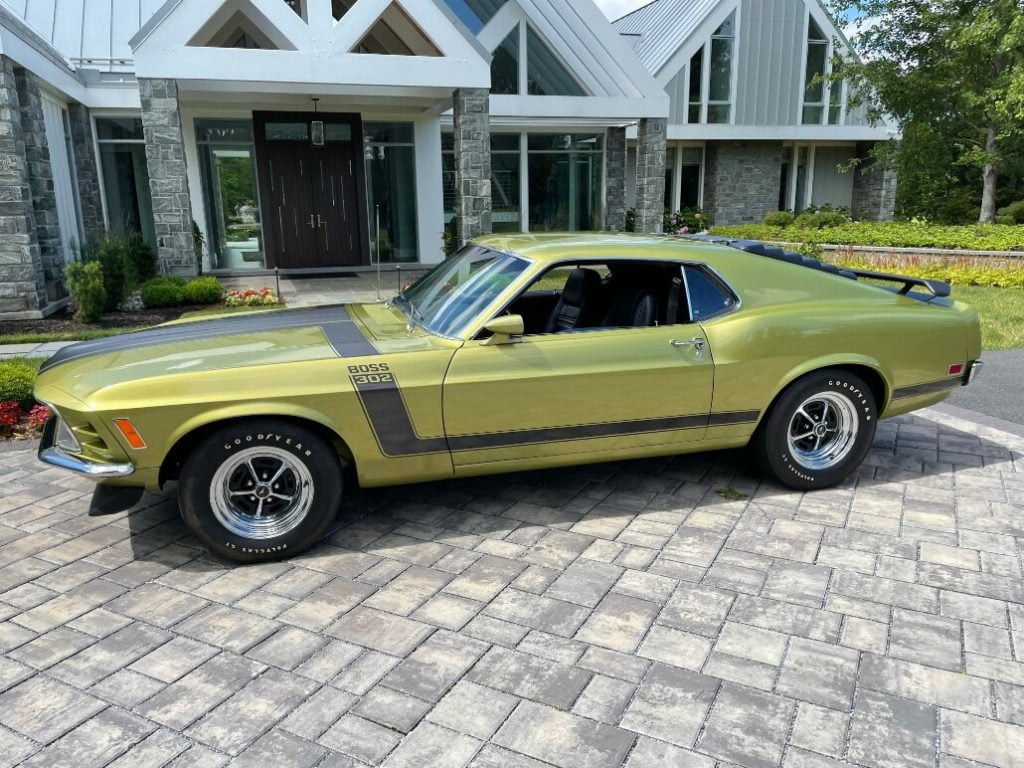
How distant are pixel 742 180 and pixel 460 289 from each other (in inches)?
927

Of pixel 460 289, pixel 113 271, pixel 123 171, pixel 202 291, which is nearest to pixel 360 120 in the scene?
pixel 123 171

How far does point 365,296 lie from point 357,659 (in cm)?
995

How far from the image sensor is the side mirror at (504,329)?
3982 millimetres

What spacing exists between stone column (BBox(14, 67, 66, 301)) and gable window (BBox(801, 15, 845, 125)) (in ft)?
73.6

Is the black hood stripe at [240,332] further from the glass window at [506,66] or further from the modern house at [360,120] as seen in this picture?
the glass window at [506,66]

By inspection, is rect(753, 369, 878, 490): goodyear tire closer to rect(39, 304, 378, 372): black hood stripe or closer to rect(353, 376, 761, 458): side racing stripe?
rect(353, 376, 761, 458): side racing stripe

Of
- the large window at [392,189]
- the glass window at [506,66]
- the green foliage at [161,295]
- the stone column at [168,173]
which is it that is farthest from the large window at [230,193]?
the glass window at [506,66]

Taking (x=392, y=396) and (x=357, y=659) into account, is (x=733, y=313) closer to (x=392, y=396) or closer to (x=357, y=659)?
(x=392, y=396)

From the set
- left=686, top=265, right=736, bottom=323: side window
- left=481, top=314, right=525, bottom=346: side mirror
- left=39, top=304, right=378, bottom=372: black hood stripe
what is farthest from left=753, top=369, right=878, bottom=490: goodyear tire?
left=39, top=304, right=378, bottom=372: black hood stripe

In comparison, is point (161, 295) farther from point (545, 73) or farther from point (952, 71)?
point (952, 71)

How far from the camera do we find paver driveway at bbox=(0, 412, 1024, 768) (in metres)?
2.62

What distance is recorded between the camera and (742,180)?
25.8 meters

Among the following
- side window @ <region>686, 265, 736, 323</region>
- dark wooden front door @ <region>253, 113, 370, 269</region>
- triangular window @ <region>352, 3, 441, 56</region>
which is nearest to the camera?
side window @ <region>686, 265, 736, 323</region>

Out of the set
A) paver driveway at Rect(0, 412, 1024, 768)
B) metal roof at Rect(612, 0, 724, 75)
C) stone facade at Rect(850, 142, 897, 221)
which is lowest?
paver driveway at Rect(0, 412, 1024, 768)
